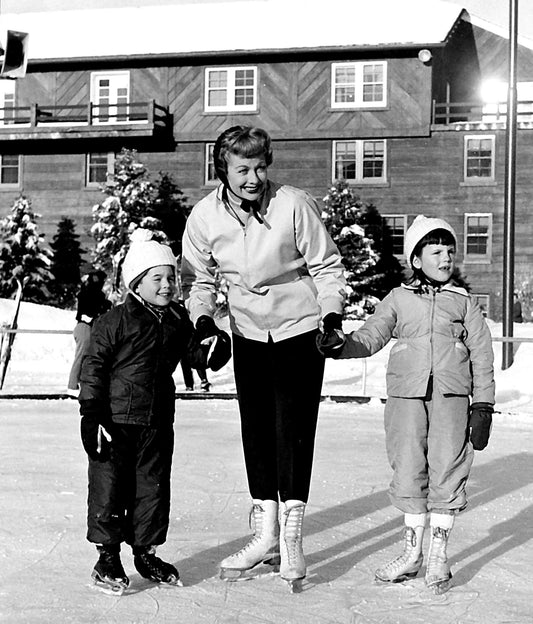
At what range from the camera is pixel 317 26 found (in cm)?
3047

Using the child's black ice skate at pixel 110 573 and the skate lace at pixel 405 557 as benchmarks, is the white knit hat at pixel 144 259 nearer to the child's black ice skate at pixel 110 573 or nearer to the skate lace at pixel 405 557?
the child's black ice skate at pixel 110 573

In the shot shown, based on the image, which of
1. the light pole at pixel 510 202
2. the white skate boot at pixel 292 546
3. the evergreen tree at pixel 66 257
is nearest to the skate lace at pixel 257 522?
the white skate boot at pixel 292 546

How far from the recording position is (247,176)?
4371 millimetres

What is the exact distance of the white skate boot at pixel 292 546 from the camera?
4.17m

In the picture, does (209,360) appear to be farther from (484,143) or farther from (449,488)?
(484,143)

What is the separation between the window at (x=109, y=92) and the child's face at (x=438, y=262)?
2771 cm

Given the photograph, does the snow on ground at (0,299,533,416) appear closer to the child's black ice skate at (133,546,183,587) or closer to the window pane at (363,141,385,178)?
the window pane at (363,141,385,178)

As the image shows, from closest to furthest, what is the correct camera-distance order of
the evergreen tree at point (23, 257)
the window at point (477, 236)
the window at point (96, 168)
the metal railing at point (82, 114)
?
the evergreen tree at point (23, 257) < the window at point (477, 236) < the metal railing at point (82, 114) < the window at point (96, 168)

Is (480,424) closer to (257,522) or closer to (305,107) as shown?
(257,522)

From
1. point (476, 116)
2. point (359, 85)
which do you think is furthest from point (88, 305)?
point (476, 116)

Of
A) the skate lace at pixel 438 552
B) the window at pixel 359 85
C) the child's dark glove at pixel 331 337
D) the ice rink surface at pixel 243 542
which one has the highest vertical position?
the window at pixel 359 85

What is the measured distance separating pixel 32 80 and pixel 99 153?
3199mm

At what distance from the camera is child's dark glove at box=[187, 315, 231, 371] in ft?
14.1

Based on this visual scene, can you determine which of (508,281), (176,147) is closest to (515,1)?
(508,281)
